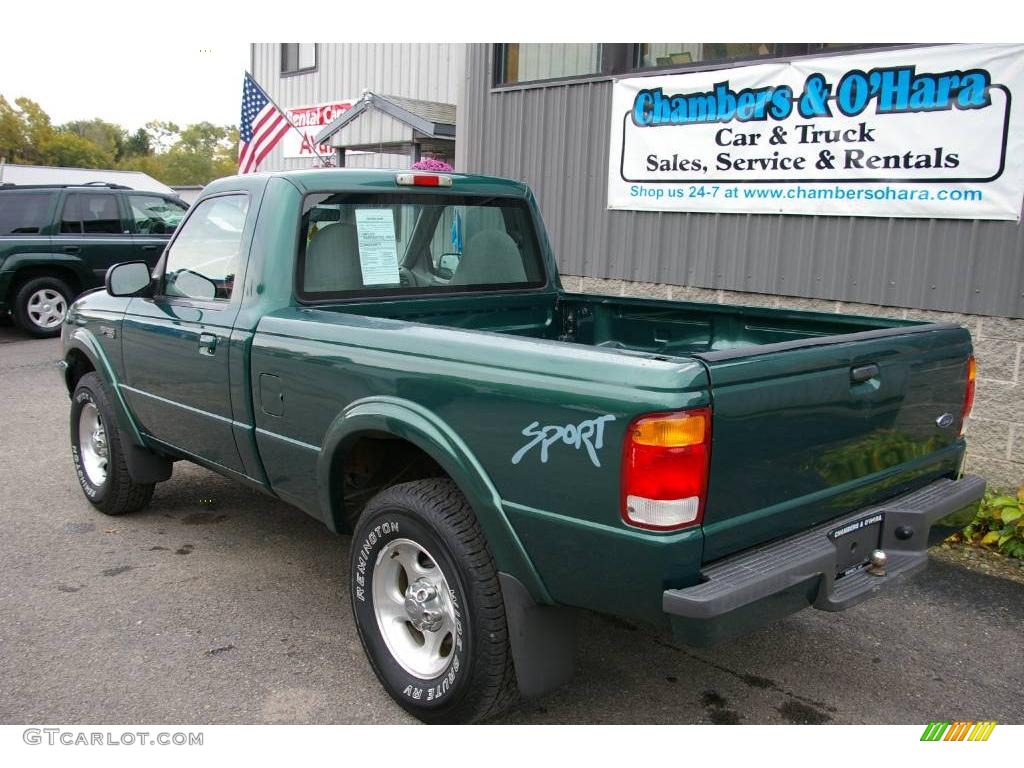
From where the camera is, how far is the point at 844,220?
5895 millimetres

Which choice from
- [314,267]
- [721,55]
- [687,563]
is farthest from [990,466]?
[314,267]

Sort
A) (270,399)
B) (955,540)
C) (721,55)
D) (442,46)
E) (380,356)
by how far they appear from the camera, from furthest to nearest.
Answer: (442,46) < (721,55) < (955,540) < (270,399) < (380,356)

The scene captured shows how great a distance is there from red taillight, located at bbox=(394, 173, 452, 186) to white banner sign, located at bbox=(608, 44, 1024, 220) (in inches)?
115

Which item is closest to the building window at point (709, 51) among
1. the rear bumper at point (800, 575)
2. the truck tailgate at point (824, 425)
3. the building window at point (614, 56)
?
the building window at point (614, 56)

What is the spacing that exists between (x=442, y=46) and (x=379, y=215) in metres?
9.90

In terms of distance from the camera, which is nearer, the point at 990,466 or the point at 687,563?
the point at 687,563

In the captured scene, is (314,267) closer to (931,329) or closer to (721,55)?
(931,329)

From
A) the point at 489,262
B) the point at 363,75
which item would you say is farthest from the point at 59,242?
the point at 489,262

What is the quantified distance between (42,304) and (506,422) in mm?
11570

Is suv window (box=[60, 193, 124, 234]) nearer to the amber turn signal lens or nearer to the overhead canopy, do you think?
the overhead canopy

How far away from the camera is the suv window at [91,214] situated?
475 inches

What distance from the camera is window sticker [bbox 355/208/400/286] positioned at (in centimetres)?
398

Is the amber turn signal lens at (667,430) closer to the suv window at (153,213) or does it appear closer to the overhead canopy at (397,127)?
the overhead canopy at (397,127)

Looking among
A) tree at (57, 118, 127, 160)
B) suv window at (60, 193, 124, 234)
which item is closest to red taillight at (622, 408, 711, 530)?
suv window at (60, 193, 124, 234)
